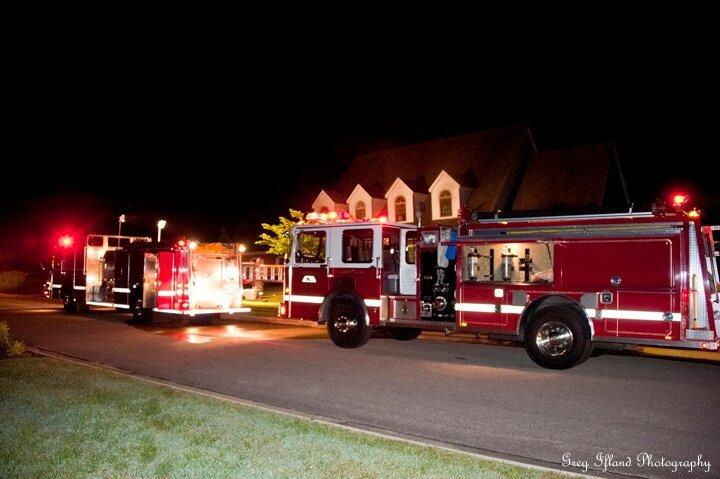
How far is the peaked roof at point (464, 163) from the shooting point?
97.9 ft

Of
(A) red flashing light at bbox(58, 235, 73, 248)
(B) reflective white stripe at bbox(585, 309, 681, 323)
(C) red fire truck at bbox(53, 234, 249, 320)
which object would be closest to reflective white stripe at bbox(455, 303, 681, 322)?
(B) reflective white stripe at bbox(585, 309, 681, 323)

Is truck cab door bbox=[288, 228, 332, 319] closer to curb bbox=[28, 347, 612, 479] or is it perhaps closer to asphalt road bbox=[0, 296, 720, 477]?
asphalt road bbox=[0, 296, 720, 477]

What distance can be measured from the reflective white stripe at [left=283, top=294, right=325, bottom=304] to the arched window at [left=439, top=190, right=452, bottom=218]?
692 inches

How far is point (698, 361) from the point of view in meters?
11.2

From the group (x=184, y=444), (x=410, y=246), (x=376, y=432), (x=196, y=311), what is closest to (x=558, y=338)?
(x=410, y=246)

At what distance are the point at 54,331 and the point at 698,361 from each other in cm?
1399

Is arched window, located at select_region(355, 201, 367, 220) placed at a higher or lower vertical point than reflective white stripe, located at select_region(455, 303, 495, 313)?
higher

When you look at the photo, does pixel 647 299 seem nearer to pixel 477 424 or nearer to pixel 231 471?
pixel 477 424

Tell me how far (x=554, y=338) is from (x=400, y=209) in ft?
72.2

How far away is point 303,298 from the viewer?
1341 cm

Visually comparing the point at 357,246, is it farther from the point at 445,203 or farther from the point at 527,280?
the point at 445,203

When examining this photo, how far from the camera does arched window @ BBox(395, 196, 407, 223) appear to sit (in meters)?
31.7

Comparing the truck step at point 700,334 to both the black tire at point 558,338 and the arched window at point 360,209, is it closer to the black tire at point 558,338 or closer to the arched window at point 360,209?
the black tire at point 558,338

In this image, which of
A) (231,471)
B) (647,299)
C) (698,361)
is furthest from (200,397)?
(698,361)
